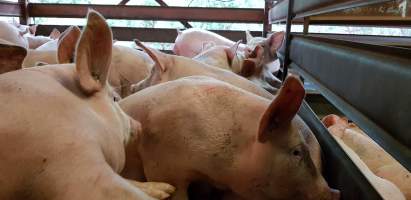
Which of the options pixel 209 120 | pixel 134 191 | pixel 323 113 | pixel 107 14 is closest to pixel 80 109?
pixel 134 191

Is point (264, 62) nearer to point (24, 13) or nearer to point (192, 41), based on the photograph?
point (192, 41)

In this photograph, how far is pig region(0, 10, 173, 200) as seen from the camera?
50cm

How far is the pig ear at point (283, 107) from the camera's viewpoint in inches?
30.8

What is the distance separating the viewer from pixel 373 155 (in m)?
1.43

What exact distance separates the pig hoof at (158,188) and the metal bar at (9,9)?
3.66 metres

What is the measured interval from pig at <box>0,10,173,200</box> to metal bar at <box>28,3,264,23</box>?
4080 millimetres

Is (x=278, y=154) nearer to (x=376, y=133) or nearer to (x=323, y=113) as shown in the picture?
(x=376, y=133)

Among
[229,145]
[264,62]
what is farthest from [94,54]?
[264,62]

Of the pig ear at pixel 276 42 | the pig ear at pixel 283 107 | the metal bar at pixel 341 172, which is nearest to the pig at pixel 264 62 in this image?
the pig ear at pixel 276 42

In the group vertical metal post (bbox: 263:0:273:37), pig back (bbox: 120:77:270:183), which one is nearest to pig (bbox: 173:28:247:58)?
vertical metal post (bbox: 263:0:273:37)

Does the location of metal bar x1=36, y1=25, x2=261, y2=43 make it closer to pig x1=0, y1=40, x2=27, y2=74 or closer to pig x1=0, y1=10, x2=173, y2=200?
pig x1=0, y1=40, x2=27, y2=74

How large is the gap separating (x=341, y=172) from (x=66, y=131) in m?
0.66

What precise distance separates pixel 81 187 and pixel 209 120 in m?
0.44

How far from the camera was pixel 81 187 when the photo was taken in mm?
484
